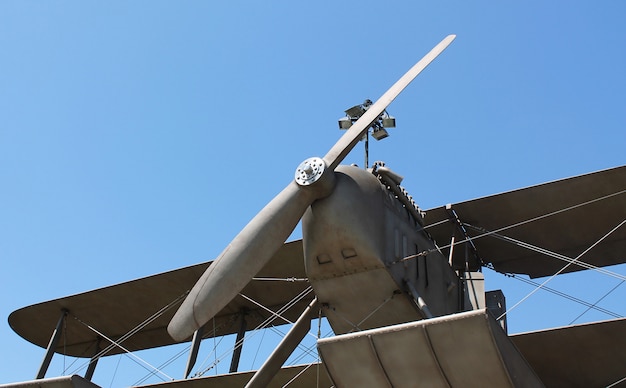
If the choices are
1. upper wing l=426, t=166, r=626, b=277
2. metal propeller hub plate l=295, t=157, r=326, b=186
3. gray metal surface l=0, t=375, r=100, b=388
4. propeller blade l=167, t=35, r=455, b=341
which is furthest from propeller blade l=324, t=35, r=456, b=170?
gray metal surface l=0, t=375, r=100, b=388

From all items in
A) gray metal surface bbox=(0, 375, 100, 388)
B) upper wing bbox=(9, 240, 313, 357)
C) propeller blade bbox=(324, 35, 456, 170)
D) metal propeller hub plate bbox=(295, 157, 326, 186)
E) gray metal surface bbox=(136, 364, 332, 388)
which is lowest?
gray metal surface bbox=(136, 364, 332, 388)

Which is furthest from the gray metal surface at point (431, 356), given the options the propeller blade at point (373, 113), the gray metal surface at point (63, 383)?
the gray metal surface at point (63, 383)

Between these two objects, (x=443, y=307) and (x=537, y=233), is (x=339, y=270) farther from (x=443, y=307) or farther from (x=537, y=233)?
(x=537, y=233)

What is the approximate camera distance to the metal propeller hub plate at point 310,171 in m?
10.4

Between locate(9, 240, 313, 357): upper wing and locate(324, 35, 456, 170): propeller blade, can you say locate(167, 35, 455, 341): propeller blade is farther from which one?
locate(9, 240, 313, 357): upper wing

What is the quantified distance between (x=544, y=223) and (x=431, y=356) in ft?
17.6

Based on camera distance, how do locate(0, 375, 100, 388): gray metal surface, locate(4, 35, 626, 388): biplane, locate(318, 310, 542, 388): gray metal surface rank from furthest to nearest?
locate(0, 375, 100, 388): gray metal surface → locate(4, 35, 626, 388): biplane → locate(318, 310, 542, 388): gray metal surface

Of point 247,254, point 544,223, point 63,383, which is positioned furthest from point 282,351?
point 544,223

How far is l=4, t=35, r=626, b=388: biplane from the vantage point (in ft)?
30.8

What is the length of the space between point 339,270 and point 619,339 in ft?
12.7

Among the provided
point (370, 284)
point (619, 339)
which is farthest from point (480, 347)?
point (619, 339)

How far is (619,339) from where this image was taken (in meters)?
11.1

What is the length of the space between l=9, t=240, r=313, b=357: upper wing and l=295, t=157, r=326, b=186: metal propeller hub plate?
169 inches

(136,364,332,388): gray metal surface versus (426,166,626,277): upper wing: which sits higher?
(426,166,626,277): upper wing
